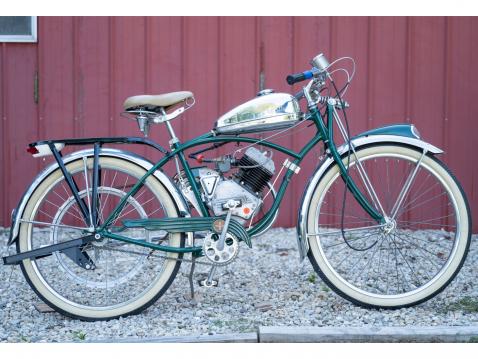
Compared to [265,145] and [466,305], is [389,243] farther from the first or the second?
[265,145]

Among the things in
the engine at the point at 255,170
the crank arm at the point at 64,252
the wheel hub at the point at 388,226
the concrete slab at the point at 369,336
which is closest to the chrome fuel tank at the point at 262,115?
the engine at the point at 255,170

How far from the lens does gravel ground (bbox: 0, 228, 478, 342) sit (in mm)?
3180

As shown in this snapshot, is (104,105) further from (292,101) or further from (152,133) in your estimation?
(292,101)

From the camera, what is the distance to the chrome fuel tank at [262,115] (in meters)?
3.25

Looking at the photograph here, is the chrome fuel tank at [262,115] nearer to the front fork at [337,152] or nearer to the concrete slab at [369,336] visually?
the front fork at [337,152]

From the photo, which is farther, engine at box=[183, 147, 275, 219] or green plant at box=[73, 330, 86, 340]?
engine at box=[183, 147, 275, 219]

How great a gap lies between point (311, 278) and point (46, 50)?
2.42 m

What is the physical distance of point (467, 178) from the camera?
16.8 ft

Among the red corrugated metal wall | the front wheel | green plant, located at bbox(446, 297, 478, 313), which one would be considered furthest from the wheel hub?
the red corrugated metal wall

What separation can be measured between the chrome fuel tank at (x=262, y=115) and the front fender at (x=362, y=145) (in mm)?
259

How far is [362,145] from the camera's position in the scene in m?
3.32

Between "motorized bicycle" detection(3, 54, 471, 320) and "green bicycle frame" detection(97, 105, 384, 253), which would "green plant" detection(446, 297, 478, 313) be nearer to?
"motorized bicycle" detection(3, 54, 471, 320)

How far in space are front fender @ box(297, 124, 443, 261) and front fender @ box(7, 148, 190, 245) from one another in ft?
1.65

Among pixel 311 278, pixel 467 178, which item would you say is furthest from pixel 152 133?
pixel 467 178
